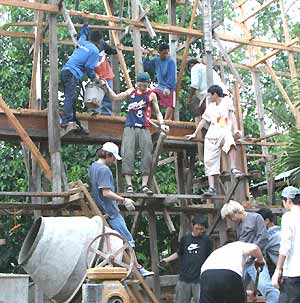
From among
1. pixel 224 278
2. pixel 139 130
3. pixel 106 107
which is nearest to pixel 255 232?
pixel 224 278

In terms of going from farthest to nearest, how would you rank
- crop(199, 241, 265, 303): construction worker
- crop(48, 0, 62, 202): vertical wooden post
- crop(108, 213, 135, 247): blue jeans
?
crop(48, 0, 62, 202): vertical wooden post < crop(108, 213, 135, 247): blue jeans < crop(199, 241, 265, 303): construction worker

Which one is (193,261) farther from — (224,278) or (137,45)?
(137,45)

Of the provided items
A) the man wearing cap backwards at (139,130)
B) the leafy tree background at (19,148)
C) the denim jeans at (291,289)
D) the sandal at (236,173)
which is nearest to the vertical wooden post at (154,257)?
the man wearing cap backwards at (139,130)

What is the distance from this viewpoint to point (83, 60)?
937 cm

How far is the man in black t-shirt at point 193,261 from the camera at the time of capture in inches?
336

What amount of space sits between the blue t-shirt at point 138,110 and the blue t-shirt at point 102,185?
1276 millimetres

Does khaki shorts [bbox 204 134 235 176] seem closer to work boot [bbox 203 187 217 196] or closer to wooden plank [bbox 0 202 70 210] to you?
work boot [bbox 203 187 217 196]

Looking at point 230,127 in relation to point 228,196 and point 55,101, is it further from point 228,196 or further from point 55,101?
point 55,101

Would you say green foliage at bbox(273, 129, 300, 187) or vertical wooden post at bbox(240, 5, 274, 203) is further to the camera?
vertical wooden post at bbox(240, 5, 274, 203)

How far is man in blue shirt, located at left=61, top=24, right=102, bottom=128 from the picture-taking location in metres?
9.23

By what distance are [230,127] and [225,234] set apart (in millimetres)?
1576

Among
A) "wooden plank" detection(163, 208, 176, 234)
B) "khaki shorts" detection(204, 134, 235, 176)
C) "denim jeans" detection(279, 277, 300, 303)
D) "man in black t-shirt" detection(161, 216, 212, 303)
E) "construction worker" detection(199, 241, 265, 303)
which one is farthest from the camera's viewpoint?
"wooden plank" detection(163, 208, 176, 234)

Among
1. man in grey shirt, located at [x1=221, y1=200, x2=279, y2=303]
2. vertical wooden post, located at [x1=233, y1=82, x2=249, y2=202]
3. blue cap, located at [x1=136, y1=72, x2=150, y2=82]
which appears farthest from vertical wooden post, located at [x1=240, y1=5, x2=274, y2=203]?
man in grey shirt, located at [x1=221, y1=200, x2=279, y2=303]

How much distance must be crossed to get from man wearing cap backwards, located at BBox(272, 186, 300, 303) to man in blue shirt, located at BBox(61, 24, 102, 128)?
3.89 m
